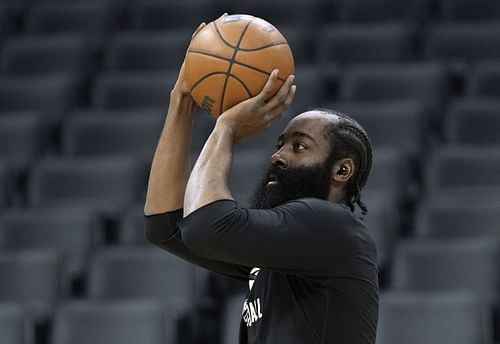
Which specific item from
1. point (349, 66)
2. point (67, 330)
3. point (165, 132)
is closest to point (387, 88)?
point (349, 66)

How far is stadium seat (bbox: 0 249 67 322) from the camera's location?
4.79 meters

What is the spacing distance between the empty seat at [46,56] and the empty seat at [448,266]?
2.79m

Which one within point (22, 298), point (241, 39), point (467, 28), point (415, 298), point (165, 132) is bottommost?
point (22, 298)

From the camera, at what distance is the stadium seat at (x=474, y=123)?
5.56 metres

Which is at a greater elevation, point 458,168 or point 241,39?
point 241,39

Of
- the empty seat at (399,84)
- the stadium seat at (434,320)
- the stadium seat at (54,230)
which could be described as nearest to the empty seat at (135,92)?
the empty seat at (399,84)

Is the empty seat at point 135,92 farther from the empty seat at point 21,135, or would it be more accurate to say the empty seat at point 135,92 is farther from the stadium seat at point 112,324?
the stadium seat at point 112,324

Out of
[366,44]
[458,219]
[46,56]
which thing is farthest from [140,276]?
[46,56]

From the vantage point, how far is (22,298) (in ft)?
15.8

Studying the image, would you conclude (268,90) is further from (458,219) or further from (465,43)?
(465,43)

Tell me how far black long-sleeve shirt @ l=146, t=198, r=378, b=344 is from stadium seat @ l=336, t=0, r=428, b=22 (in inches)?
177

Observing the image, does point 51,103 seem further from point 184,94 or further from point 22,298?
point 184,94

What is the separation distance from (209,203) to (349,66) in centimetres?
415

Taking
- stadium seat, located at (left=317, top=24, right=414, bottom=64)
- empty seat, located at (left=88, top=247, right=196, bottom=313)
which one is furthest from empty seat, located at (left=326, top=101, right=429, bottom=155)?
empty seat, located at (left=88, top=247, right=196, bottom=313)
